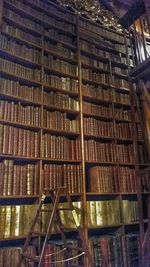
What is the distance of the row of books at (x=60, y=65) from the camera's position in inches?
99.1

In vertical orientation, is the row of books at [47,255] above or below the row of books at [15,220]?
below

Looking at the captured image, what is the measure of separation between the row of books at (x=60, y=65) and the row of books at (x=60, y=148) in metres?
0.77

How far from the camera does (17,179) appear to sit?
198 cm

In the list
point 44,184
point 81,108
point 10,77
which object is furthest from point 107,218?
point 10,77

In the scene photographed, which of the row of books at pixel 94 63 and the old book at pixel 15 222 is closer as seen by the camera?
the old book at pixel 15 222

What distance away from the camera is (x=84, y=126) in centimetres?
256

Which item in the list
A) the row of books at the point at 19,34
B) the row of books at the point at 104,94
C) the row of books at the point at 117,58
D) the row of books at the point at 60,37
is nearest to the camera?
the row of books at the point at 19,34

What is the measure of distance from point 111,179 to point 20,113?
3.90 feet

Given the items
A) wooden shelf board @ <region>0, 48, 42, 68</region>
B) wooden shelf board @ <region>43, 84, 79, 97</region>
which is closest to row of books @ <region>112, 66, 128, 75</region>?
wooden shelf board @ <region>43, 84, 79, 97</region>

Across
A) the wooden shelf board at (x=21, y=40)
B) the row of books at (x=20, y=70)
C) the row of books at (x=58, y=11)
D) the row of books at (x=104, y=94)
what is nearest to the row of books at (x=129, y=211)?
the row of books at (x=104, y=94)

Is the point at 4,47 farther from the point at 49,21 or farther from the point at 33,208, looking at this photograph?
the point at 33,208

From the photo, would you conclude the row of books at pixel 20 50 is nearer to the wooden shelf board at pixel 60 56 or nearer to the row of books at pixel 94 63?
the wooden shelf board at pixel 60 56

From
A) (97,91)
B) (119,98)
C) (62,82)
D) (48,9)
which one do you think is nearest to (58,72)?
(62,82)

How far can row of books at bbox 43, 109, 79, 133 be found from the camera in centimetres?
233
